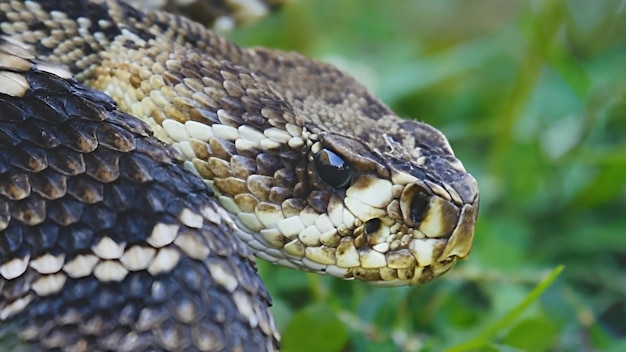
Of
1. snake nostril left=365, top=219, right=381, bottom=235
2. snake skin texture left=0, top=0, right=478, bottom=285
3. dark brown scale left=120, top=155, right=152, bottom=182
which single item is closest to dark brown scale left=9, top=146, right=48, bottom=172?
dark brown scale left=120, top=155, right=152, bottom=182

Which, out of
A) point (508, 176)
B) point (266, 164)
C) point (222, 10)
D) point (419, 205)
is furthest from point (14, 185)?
point (508, 176)

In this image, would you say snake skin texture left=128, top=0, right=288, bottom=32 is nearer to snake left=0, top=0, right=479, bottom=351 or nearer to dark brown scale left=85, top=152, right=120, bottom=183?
snake left=0, top=0, right=479, bottom=351

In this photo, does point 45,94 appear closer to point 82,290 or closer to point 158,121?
point 158,121

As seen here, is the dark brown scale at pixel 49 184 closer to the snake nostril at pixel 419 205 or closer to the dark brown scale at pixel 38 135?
the dark brown scale at pixel 38 135

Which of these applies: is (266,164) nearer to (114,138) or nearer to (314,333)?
(114,138)

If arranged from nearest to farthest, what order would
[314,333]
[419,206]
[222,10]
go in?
[419,206] → [314,333] → [222,10]

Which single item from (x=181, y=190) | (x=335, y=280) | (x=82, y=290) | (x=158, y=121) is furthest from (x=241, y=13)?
(x=82, y=290)
